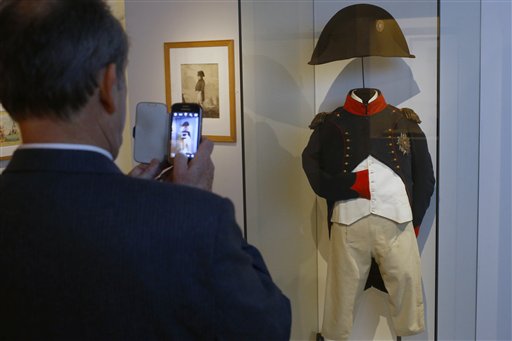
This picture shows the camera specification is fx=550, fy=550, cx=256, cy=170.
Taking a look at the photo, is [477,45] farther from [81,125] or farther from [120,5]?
[120,5]

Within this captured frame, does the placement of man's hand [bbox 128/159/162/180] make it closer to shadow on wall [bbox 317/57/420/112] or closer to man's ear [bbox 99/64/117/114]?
man's ear [bbox 99/64/117/114]

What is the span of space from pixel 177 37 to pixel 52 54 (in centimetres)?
232

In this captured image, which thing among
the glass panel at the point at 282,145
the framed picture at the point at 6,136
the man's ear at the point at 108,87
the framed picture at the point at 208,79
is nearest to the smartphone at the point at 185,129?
the man's ear at the point at 108,87

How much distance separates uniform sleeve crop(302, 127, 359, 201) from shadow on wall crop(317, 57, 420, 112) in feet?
0.64

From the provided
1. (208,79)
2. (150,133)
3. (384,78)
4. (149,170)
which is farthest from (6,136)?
(384,78)

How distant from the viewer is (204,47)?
286 centimetres

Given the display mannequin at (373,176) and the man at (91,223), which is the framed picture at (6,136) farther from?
the man at (91,223)

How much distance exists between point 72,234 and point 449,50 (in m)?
1.35

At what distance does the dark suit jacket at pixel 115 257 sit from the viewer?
720 millimetres

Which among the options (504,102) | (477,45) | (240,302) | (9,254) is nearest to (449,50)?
(477,45)

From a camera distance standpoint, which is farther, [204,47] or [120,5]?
[120,5]

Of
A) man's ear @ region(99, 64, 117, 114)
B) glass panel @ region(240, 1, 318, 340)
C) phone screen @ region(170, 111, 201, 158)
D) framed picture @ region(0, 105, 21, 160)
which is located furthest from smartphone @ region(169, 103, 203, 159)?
framed picture @ region(0, 105, 21, 160)

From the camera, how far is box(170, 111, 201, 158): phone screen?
3.87 feet

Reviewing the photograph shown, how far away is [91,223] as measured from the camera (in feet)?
2.37
